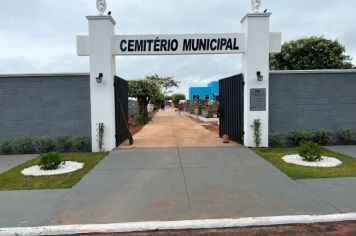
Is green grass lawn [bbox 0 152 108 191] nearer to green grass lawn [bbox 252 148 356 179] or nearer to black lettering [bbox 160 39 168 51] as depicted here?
black lettering [bbox 160 39 168 51]

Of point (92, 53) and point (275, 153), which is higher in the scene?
point (92, 53)

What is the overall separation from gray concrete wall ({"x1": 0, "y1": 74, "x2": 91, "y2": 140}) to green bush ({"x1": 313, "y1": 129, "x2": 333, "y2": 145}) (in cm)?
777

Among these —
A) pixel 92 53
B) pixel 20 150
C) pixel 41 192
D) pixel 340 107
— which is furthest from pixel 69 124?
pixel 340 107

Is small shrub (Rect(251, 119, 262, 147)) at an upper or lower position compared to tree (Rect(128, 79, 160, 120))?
lower

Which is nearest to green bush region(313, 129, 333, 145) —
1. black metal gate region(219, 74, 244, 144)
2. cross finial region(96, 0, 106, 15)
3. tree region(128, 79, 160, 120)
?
black metal gate region(219, 74, 244, 144)

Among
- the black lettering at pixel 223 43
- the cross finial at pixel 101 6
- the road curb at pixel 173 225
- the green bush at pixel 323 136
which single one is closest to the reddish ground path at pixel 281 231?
the road curb at pixel 173 225

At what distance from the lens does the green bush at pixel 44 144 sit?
1095 centimetres

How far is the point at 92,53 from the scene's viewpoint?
11.0 m

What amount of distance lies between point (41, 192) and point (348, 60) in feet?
86.7

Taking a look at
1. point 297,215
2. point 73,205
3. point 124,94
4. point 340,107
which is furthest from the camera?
point 124,94

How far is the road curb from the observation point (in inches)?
183

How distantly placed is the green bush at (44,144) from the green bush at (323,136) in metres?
8.81

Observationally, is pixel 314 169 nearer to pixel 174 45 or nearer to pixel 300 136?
pixel 300 136

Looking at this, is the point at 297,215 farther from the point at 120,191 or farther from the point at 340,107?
the point at 340,107
